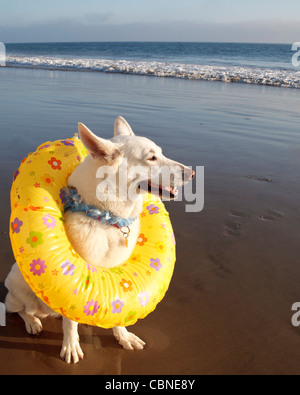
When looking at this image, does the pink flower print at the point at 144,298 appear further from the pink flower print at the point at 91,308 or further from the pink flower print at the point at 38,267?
the pink flower print at the point at 38,267

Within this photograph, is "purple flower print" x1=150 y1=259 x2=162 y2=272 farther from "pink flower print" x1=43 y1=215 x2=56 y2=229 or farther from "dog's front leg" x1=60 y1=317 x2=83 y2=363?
"pink flower print" x1=43 y1=215 x2=56 y2=229

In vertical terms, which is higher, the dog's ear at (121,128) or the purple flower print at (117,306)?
the dog's ear at (121,128)

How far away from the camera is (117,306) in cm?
299

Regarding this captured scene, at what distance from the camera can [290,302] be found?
3742mm

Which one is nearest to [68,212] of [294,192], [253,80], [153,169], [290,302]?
[153,169]

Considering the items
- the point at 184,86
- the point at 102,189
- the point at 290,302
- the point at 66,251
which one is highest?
the point at 184,86

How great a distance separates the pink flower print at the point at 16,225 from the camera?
290cm

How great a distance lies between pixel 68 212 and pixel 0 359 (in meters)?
1.40

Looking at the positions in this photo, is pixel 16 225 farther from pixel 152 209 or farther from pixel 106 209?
pixel 152 209

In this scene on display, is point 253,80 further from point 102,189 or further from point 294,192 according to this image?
point 102,189

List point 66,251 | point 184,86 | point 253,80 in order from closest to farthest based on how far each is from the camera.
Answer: point 66,251, point 184,86, point 253,80

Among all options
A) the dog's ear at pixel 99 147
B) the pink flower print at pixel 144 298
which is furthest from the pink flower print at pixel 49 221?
the pink flower print at pixel 144 298

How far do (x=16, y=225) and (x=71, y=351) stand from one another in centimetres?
122

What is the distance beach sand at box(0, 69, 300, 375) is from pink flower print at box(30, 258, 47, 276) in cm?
87
